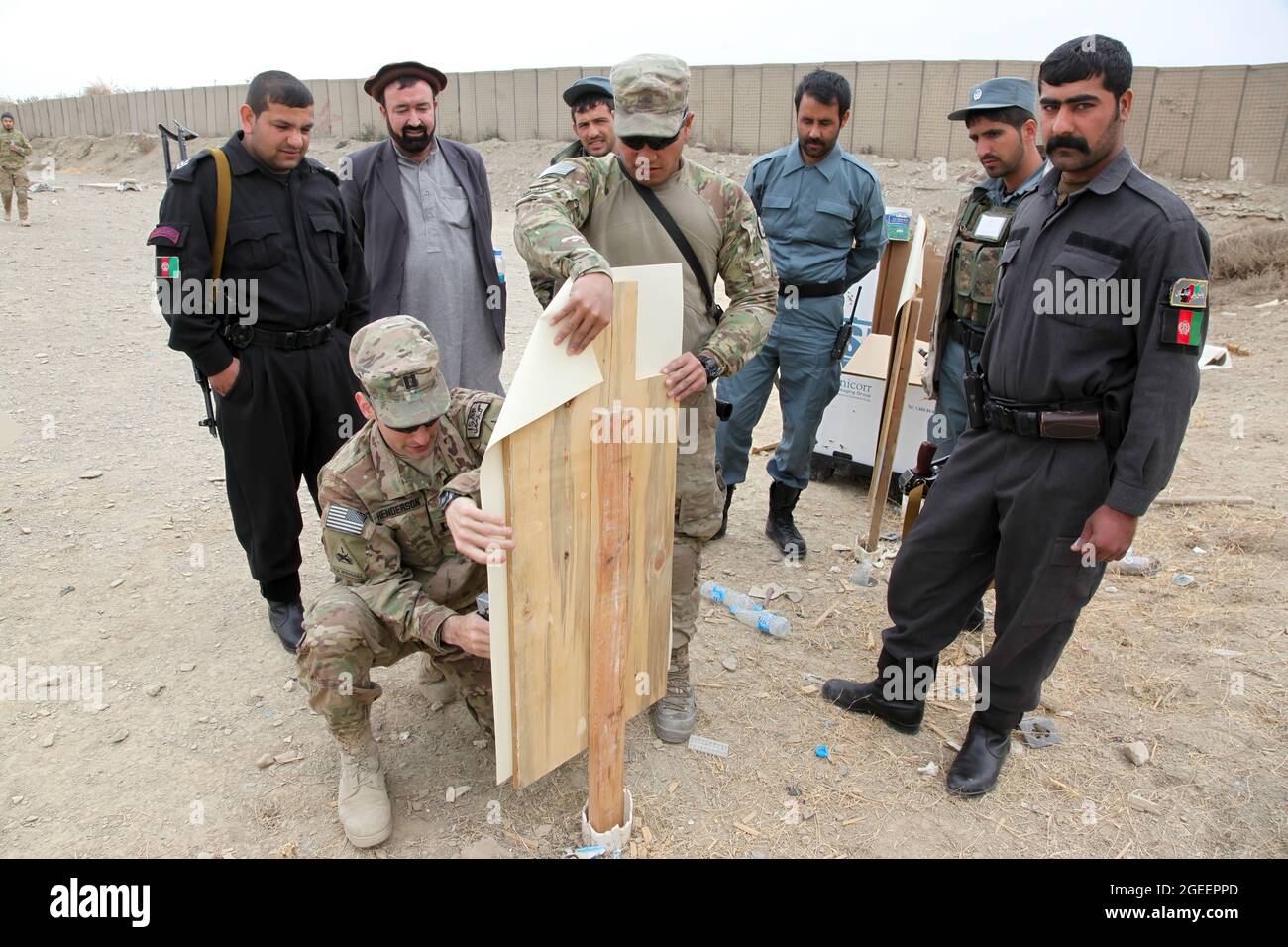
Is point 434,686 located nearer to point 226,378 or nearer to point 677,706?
point 677,706

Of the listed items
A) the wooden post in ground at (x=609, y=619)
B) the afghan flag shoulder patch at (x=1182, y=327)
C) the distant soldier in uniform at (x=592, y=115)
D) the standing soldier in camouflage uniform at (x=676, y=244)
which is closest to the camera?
the wooden post in ground at (x=609, y=619)

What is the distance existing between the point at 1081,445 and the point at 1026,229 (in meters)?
0.69

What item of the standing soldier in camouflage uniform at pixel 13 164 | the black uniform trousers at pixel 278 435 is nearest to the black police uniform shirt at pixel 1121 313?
the black uniform trousers at pixel 278 435

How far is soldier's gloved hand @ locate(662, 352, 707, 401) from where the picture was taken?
221 centimetres

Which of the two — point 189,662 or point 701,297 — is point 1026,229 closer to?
point 701,297

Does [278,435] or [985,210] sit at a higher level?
[985,210]

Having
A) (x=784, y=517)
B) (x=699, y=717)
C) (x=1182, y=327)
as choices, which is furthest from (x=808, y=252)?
(x=699, y=717)

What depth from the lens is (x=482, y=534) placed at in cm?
191

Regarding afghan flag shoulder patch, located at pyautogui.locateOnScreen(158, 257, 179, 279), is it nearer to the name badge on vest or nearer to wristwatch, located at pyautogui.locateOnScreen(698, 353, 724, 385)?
wristwatch, located at pyautogui.locateOnScreen(698, 353, 724, 385)

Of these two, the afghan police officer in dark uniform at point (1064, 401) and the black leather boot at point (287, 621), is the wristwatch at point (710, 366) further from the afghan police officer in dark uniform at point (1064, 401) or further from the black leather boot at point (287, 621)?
the black leather boot at point (287, 621)

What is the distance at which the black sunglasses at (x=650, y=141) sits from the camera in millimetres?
2387

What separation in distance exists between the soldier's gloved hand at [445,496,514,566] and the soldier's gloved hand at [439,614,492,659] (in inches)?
13.6

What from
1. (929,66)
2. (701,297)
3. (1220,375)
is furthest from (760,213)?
(929,66)

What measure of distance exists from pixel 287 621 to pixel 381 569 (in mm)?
1170
